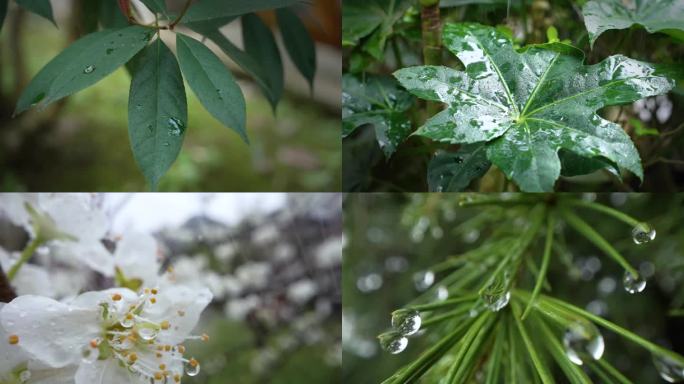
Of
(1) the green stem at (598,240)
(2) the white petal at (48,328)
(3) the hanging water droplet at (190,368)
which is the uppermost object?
(2) the white petal at (48,328)

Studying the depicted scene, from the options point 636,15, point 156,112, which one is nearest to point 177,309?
point 156,112

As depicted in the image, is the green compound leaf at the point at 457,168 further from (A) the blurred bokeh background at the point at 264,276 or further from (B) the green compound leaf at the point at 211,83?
(A) the blurred bokeh background at the point at 264,276

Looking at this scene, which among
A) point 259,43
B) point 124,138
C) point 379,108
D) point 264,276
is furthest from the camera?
point 124,138

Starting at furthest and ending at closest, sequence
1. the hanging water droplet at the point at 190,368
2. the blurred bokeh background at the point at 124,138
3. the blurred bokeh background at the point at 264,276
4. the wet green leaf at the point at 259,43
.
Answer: the blurred bokeh background at the point at 124,138, the blurred bokeh background at the point at 264,276, the wet green leaf at the point at 259,43, the hanging water droplet at the point at 190,368

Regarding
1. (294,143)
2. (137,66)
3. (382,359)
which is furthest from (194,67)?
(294,143)

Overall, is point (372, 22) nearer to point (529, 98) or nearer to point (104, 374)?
point (529, 98)

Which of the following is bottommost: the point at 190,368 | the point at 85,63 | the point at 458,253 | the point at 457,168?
the point at 458,253

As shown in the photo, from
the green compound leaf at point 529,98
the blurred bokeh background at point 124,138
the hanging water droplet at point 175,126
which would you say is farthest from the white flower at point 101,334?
the blurred bokeh background at point 124,138
